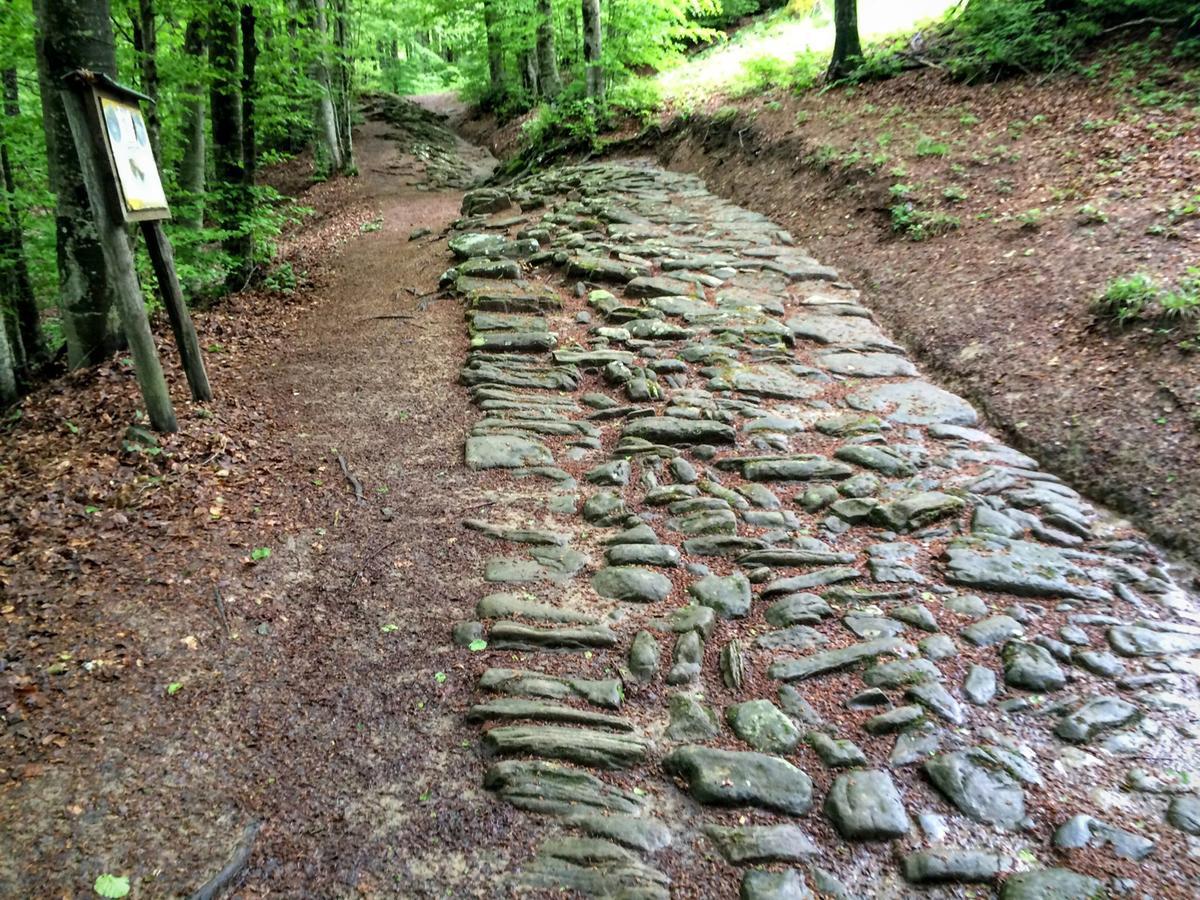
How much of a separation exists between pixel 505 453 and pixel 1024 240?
583 centimetres

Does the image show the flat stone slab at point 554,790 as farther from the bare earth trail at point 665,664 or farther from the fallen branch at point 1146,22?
the fallen branch at point 1146,22

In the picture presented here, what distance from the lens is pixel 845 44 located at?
1224cm

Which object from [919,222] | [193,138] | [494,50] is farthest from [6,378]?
[494,50]

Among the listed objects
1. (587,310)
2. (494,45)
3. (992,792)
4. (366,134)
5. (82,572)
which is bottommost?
(992,792)

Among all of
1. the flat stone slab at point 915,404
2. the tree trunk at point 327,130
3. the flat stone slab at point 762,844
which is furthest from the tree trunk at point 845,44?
the flat stone slab at point 762,844

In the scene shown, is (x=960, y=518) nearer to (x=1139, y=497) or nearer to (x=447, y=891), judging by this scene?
(x=1139, y=497)

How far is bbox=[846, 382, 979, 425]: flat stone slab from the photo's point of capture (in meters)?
5.68

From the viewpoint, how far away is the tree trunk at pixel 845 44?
12.1 m

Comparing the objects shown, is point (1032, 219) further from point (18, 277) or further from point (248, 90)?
point (18, 277)

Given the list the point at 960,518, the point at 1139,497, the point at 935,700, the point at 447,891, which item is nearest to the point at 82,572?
the point at 447,891

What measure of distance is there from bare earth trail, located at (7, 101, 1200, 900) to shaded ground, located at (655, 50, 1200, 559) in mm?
539

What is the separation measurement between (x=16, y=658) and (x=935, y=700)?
13.5 ft

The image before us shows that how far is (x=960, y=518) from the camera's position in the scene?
4484mm

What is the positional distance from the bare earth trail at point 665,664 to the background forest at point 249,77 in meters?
2.60
